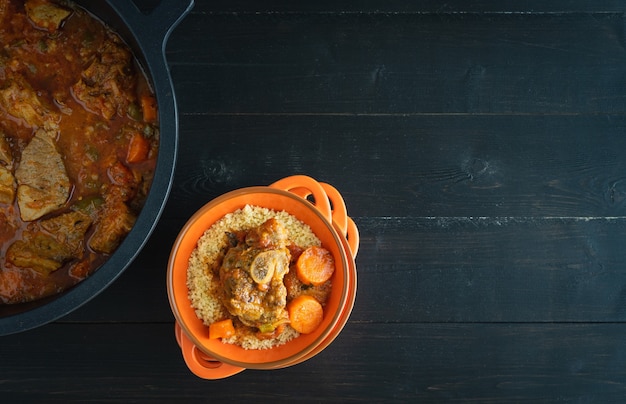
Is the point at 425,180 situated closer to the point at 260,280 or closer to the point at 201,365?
the point at 260,280

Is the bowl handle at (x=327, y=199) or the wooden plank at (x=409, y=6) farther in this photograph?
the wooden plank at (x=409, y=6)

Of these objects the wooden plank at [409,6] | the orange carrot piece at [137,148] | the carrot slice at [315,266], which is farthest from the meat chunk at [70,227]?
the wooden plank at [409,6]

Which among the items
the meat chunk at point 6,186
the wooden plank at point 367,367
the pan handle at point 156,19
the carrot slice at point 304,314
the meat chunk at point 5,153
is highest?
the pan handle at point 156,19

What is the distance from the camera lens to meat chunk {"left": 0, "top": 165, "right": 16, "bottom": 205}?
1863mm

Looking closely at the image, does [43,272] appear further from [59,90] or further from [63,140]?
[59,90]

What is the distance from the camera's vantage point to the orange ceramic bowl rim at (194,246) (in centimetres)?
185

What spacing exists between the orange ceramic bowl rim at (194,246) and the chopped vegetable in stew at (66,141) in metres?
0.20

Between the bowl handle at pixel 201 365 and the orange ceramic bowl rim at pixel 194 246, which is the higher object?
the orange ceramic bowl rim at pixel 194 246

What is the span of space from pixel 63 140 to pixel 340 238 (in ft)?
2.94

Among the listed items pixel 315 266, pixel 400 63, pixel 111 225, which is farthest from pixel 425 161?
pixel 111 225

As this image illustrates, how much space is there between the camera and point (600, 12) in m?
2.24

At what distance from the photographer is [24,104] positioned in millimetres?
1848

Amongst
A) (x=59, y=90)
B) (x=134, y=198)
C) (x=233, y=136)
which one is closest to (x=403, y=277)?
(x=233, y=136)

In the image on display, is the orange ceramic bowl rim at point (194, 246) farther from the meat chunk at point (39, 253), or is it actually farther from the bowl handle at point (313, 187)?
the meat chunk at point (39, 253)
